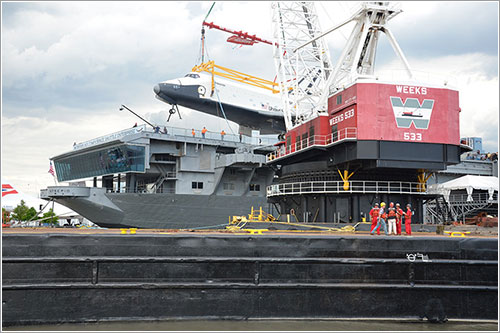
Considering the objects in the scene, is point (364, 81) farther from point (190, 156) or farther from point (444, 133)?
point (190, 156)

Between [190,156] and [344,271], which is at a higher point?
[190,156]

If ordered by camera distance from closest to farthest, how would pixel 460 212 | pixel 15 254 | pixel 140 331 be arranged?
pixel 140 331
pixel 15 254
pixel 460 212

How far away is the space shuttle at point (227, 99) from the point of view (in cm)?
5006

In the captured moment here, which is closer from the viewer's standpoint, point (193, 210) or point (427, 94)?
point (427, 94)

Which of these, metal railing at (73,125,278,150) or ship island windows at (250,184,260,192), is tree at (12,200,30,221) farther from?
ship island windows at (250,184,260,192)

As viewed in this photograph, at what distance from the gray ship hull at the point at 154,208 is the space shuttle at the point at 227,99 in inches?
565

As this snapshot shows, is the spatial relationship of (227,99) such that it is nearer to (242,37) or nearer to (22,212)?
(242,37)

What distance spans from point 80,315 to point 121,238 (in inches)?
100

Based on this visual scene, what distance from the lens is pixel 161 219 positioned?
131 feet

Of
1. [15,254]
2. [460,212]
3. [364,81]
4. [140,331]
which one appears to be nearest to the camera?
[140,331]

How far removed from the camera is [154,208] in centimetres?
3947

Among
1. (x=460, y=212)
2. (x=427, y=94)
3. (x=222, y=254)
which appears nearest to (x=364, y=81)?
(x=427, y=94)

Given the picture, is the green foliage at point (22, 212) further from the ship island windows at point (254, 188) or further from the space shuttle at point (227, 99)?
the ship island windows at point (254, 188)

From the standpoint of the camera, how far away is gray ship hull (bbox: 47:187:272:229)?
38250 mm
